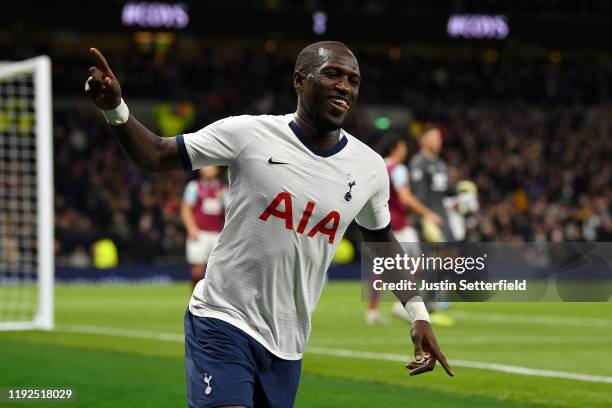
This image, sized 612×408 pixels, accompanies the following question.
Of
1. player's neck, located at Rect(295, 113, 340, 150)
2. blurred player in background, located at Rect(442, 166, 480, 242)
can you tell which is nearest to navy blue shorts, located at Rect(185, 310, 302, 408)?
player's neck, located at Rect(295, 113, 340, 150)

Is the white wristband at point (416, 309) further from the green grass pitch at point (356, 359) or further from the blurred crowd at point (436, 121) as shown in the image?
the blurred crowd at point (436, 121)

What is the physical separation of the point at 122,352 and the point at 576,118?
32.9 meters

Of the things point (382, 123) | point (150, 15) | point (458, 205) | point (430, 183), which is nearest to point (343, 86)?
point (430, 183)

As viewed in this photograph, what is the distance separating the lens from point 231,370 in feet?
15.9

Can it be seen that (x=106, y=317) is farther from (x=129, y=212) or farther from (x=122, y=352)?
(x=129, y=212)

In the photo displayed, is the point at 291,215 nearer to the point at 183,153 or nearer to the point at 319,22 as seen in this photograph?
the point at 183,153

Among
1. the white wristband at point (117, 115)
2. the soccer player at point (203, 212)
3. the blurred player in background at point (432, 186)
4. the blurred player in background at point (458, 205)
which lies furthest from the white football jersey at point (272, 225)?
the soccer player at point (203, 212)

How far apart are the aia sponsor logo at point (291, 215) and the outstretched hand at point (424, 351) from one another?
64 centimetres

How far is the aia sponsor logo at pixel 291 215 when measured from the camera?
16.3 feet

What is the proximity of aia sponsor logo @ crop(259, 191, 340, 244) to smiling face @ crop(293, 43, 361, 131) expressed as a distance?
363mm

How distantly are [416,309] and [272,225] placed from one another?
90cm

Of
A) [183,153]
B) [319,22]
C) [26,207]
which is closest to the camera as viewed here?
[183,153]

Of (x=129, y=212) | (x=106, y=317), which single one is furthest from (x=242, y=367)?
(x=129, y=212)

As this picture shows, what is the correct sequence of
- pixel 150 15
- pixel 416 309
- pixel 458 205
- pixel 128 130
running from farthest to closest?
1. pixel 150 15
2. pixel 458 205
3. pixel 416 309
4. pixel 128 130
